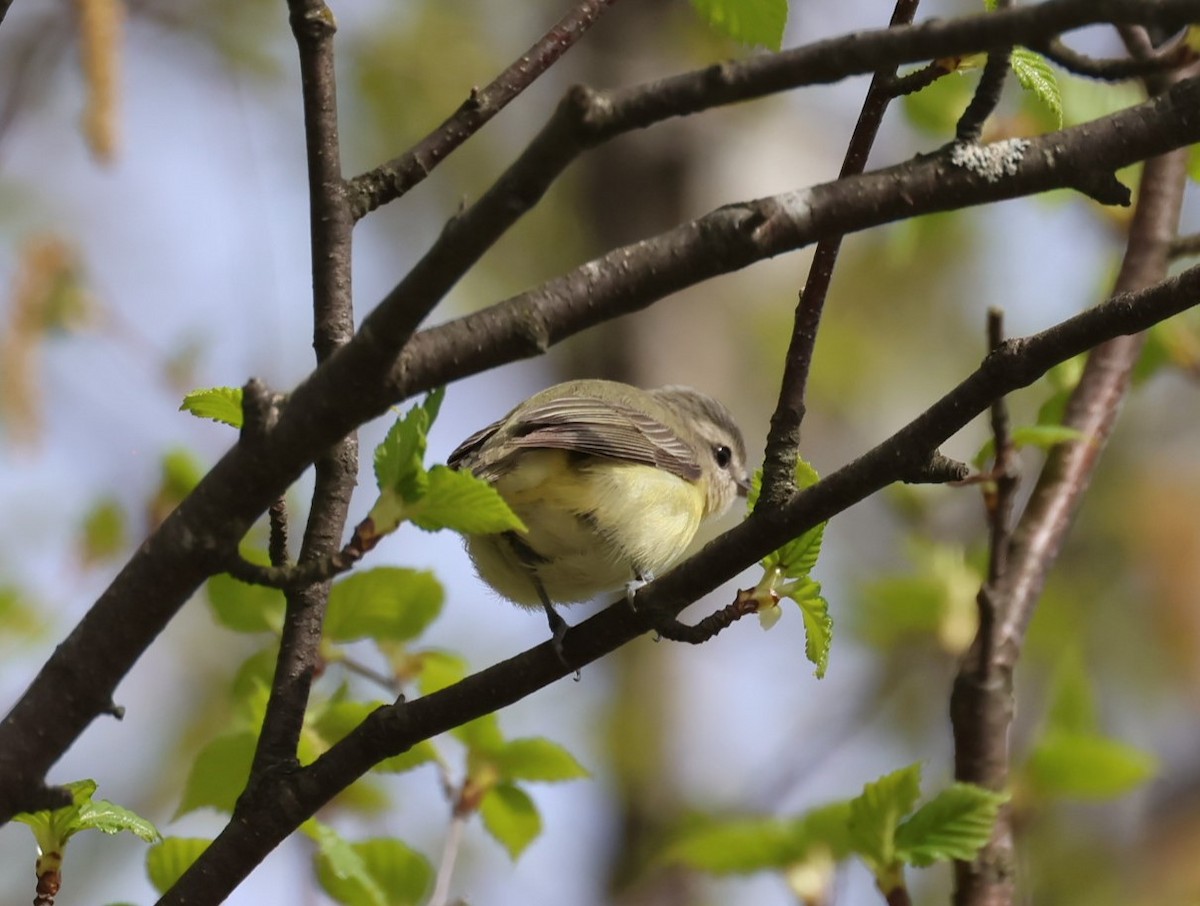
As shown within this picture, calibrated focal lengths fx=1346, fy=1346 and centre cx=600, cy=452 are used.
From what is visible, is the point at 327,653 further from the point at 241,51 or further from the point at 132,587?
the point at 241,51

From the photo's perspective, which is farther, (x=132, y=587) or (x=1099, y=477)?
(x=1099, y=477)

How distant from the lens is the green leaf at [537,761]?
2391 mm

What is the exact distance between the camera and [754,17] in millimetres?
1712

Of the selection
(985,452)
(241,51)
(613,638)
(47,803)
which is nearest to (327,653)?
(613,638)

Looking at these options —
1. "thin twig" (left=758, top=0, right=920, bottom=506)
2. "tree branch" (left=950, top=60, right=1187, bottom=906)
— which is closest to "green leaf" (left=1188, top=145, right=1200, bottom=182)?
"tree branch" (left=950, top=60, right=1187, bottom=906)

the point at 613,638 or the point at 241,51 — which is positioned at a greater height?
the point at 241,51

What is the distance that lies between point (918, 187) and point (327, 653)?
4.63ft

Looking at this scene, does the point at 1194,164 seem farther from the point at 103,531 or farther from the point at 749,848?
the point at 103,531

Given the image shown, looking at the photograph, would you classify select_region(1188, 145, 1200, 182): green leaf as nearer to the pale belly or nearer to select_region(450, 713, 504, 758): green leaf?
the pale belly

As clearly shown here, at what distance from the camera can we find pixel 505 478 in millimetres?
3363

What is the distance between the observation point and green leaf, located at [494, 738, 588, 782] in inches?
94.1

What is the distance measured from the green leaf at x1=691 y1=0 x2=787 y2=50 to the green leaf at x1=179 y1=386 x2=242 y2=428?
78 cm

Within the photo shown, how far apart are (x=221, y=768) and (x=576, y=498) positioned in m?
1.36

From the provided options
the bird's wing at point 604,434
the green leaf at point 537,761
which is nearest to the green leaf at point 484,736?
the green leaf at point 537,761
